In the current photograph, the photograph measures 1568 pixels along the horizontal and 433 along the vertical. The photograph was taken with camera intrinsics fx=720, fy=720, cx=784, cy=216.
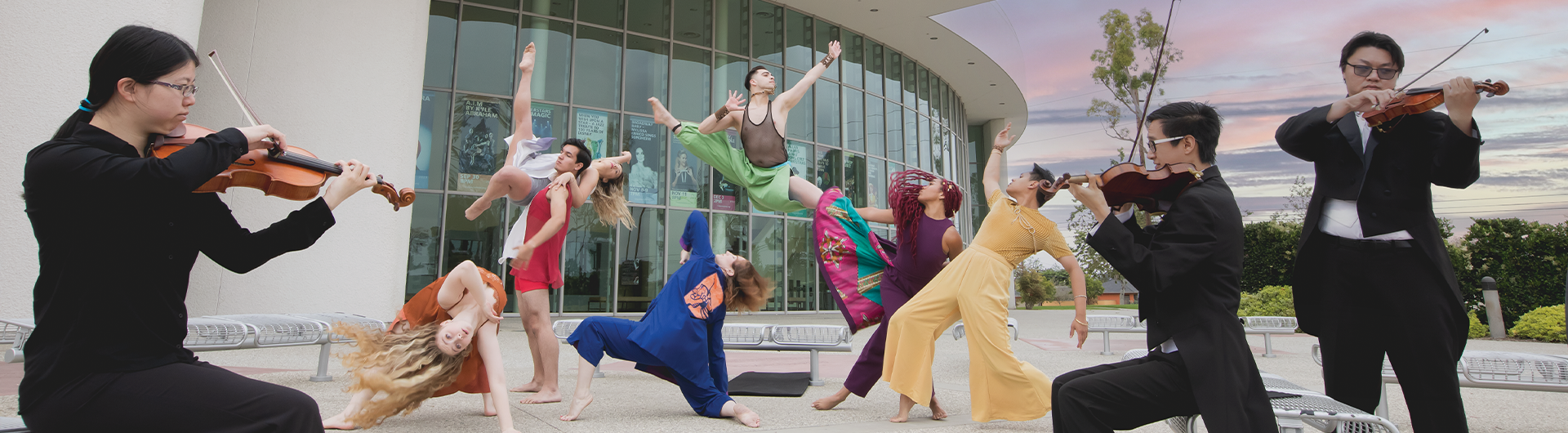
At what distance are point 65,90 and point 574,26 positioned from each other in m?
7.79

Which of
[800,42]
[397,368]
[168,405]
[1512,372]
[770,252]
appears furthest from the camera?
[800,42]

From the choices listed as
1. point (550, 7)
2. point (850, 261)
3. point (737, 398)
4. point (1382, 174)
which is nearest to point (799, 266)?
point (550, 7)

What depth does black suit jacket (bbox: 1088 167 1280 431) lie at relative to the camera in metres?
2.04

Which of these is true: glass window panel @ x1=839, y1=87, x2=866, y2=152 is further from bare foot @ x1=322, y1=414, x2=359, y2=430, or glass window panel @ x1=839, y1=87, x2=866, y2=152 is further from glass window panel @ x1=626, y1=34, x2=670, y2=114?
bare foot @ x1=322, y1=414, x2=359, y2=430

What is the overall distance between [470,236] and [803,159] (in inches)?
270

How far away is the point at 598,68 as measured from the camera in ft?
44.6

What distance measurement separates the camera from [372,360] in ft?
10.9

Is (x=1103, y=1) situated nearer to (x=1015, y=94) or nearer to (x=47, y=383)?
(x=1015, y=94)

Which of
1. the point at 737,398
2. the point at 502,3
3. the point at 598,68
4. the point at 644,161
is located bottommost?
the point at 737,398

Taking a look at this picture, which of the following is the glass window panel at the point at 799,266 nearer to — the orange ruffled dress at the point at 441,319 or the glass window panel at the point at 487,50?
the glass window panel at the point at 487,50

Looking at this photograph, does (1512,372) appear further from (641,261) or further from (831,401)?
(641,261)

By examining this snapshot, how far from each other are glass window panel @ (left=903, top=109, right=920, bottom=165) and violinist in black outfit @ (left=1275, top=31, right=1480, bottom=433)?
52.0 feet

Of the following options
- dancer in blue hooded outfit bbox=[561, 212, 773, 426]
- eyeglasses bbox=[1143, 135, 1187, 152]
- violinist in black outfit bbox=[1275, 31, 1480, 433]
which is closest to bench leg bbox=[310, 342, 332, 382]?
dancer in blue hooded outfit bbox=[561, 212, 773, 426]

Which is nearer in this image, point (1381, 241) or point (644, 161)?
point (1381, 241)
